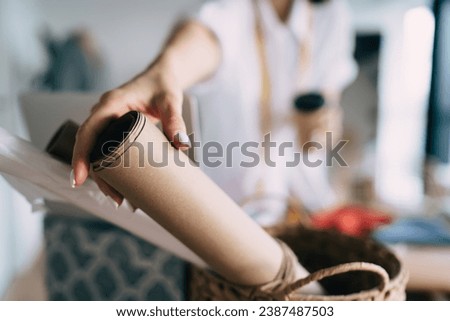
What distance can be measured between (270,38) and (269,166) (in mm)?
270

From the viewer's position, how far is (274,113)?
3.51ft

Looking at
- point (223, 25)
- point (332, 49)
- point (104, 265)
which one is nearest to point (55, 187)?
point (104, 265)

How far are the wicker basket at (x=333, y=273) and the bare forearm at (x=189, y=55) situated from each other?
0.78ft

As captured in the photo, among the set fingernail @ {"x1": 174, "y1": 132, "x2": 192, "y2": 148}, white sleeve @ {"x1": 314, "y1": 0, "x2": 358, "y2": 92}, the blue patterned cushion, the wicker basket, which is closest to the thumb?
fingernail @ {"x1": 174, "y1": 132, "x2": 192, "y2": 148}

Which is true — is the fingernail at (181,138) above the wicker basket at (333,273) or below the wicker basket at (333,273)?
above

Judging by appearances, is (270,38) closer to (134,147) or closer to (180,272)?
(180,272)

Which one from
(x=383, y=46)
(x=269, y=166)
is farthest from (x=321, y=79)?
(x=383, y=46)

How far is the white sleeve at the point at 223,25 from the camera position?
791 mm

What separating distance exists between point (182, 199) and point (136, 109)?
4.5 inches

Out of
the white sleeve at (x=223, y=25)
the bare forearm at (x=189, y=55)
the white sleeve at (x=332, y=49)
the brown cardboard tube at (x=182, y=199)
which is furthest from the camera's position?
the white sleeve at (x=332, y=49)

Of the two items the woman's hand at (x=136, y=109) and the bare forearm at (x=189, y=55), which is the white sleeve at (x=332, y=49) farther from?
the woman's hand at (x=136, y=109)

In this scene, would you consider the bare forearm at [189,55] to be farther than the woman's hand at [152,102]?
Yes

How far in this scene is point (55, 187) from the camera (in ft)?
1.53

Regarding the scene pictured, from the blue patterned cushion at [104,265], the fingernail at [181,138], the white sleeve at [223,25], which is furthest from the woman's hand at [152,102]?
the blue patterned cushion at [104,265]
